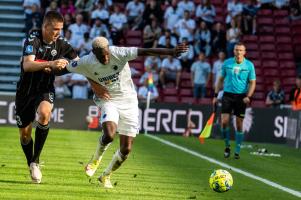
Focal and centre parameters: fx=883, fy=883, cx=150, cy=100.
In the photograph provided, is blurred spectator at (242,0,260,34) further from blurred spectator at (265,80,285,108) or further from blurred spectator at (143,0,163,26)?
blurred spectator at (265,80,285,108)

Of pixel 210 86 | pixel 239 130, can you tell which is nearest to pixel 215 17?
pixel 210 86

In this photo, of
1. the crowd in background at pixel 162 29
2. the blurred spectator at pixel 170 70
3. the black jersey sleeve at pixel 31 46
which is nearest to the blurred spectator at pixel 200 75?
the crowd in background at pixel 162 29

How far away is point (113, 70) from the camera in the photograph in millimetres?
11781

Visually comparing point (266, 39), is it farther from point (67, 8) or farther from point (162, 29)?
point (67, 8)

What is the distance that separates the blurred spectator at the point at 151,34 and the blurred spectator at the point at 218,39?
2.12m

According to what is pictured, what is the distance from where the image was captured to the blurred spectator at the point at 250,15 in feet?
113

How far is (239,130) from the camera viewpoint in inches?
776

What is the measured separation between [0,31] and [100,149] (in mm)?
23841

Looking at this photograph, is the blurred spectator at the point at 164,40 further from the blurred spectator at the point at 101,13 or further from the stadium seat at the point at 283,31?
the stadium seat at the point at 283,31

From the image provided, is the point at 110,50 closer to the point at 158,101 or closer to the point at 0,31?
the point at 158,101

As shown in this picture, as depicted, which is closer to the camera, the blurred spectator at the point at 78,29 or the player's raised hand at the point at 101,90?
the player's raised hand at the point at 101,90

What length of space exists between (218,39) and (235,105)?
13633mm

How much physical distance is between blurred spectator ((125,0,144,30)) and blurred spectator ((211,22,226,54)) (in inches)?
116

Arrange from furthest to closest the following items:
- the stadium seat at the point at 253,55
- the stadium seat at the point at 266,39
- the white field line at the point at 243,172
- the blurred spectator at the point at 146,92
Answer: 1. the stadium seat at the point at 266,39
2. the stadium seat at the point at 253,55
3. the blurred spectator at the point at 146,92
4. the white field line at the point at 243,172
